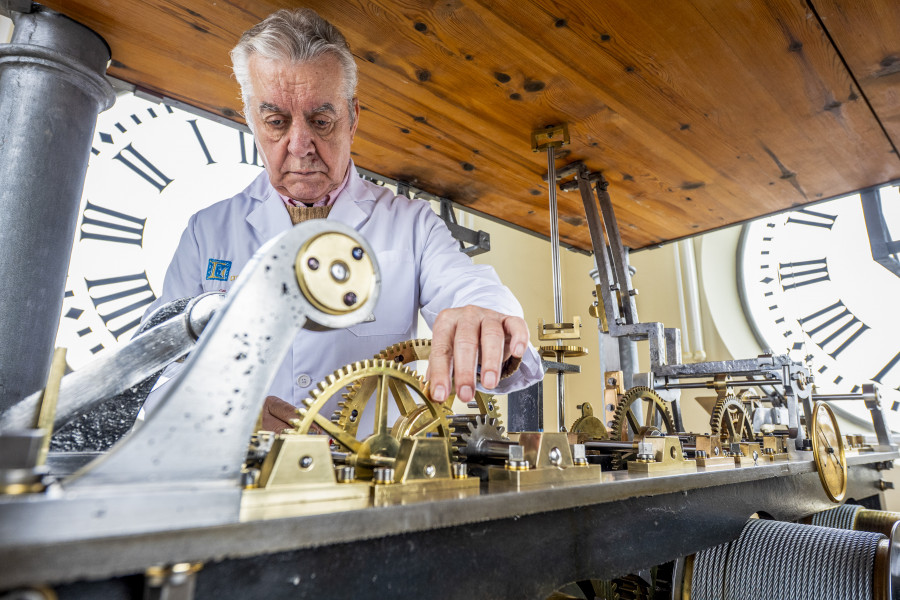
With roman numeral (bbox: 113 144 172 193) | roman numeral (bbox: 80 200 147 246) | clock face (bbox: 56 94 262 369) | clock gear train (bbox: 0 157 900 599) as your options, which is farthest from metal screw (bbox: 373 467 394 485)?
roman numeral (bbox: 113 144 172 193)

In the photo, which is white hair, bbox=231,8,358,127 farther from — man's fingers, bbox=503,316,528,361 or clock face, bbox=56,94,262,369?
clock face, bbox=56,94,262,369

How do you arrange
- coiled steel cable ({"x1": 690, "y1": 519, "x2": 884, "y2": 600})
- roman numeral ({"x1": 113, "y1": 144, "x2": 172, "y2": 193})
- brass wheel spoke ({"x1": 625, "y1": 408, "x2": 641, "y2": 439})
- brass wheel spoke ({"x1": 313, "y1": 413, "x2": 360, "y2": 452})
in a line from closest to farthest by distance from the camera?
brass wheel spoke ({"x1": 313, "y1": 413, "x2": 360, "y2": 452}), coiled steel cable ({"x1": 690, "y1": 519, "x2": 884, "y2": 600}), brass wheel spoke ({"x1": 625, "y1": 408, "x2": 641, "y2": 439}), roman numeral ({"x1": 113, "y1": 144, "x2": 172, "y2": 193})

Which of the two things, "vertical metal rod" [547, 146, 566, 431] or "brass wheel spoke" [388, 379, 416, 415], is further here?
"vertical metal rod" [547, 146, 566, 431]

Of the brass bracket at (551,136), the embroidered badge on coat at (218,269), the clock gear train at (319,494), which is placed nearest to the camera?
the clock gear train at (319,494)

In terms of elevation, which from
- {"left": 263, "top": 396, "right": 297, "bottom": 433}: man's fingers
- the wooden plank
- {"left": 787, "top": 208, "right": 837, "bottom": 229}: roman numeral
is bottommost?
{"left": 263, "top": 396, "right": 297, "bottom": 433}: man's fingers

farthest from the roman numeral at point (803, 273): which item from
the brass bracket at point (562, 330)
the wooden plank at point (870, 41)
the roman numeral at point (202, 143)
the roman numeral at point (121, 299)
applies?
the roman numeral at point (121, 299)

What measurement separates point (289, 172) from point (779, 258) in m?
4.24

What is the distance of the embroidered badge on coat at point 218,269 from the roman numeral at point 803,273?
14.2ft

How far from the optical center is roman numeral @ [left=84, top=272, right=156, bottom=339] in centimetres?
250

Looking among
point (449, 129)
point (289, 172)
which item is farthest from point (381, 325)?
point (449, 129)

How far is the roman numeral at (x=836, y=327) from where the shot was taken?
4.07 meters

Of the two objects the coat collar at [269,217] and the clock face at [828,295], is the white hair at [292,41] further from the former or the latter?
the clock face at [828,295]

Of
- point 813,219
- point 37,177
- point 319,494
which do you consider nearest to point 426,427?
point 319,494

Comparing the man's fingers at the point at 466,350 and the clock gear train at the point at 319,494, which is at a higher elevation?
the man's fingers at the point at 466,350
